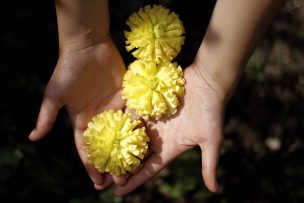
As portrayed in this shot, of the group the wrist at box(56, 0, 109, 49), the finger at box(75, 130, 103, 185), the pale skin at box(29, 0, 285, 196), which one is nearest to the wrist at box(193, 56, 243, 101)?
the pale skin at box(29, 0, 285, 196)

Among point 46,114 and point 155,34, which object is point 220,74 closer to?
point 155,34

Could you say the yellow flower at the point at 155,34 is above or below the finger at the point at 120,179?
above

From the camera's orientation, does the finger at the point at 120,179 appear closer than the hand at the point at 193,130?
No

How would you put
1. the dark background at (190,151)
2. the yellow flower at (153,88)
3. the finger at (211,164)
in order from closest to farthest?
1. the finger at (211,164)
2. the yellow flower at (153,88)
3. the dark background at (190,151)

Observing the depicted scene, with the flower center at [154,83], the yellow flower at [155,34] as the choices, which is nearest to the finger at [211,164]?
the flower center at [154,83]

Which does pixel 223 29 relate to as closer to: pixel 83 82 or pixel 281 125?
pixel 83 82

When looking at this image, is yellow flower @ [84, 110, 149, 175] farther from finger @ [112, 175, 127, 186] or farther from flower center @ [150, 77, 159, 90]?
flower center @ [150, 77, 159, 90]

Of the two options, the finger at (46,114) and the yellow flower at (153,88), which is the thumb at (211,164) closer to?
the yellow flower at (153,88)
